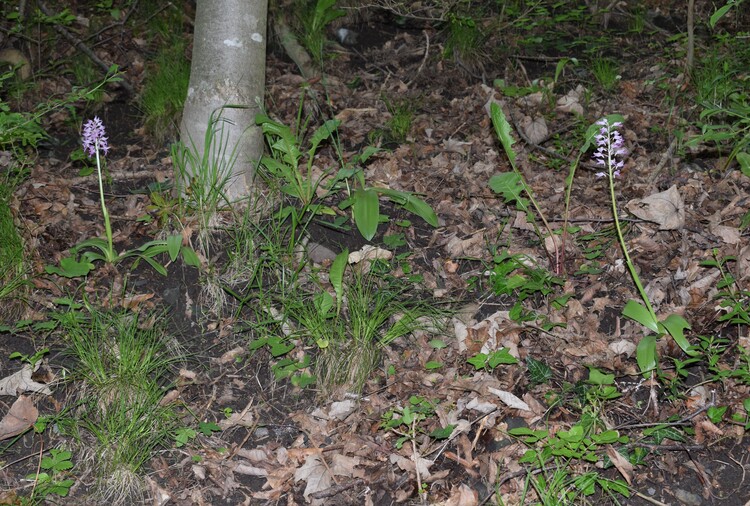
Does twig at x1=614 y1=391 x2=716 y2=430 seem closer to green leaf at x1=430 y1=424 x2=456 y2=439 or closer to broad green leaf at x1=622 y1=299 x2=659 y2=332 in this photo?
broad green leaf at x1=622 y1=299 x2=659 y2=332

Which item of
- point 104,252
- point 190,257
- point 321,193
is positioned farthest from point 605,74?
point 104,252

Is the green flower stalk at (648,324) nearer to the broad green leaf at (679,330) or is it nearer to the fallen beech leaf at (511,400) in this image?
the broad green leaf at (679,330)

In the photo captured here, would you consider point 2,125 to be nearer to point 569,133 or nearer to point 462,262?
point 462,262

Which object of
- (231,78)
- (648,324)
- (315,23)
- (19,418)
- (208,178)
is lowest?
(19,418)

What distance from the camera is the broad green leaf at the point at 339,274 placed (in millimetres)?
3527

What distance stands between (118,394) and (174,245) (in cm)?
85

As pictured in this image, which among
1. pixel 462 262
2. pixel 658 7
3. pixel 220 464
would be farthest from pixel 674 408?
pixel 658 7

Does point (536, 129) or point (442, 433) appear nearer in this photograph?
point (442, 433)

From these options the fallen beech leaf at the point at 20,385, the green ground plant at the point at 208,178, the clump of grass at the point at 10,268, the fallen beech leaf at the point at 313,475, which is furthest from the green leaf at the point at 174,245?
the fallen beech leaf at the point at 313,475

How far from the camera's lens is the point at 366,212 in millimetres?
3896

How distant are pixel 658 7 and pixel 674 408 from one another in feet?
14.8

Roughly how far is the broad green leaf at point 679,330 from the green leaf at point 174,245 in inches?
91.5

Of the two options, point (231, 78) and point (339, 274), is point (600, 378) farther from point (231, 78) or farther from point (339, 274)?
point (231, 78)

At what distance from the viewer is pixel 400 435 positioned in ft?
10.3
